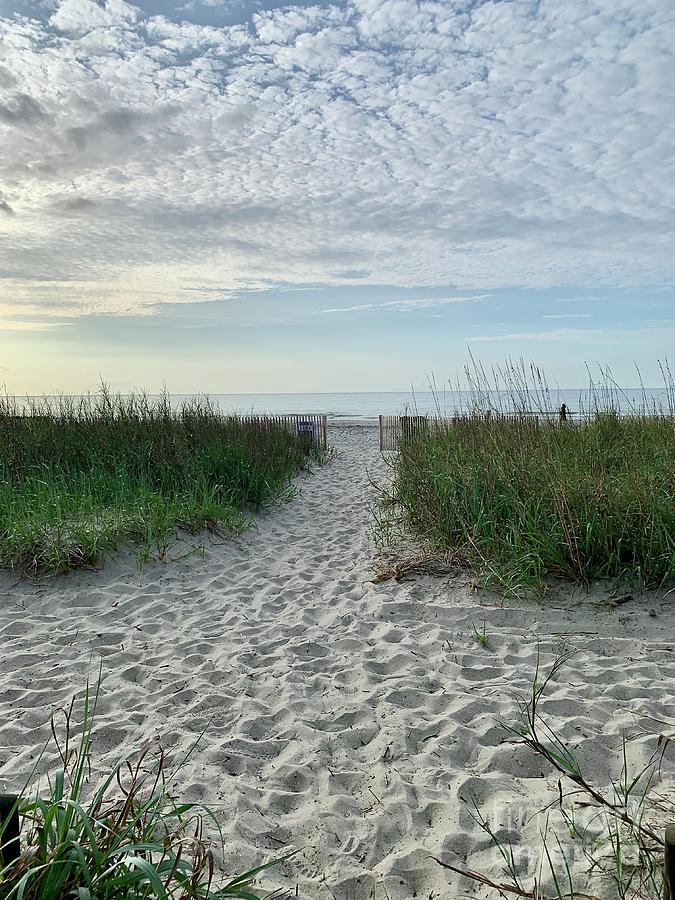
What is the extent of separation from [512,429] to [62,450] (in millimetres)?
5731

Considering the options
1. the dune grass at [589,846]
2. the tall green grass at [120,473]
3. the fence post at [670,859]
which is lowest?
the dune grass at [589,846]

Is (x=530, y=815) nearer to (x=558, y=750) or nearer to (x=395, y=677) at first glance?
(x=558, y=750)

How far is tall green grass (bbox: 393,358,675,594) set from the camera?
4457 millimetres

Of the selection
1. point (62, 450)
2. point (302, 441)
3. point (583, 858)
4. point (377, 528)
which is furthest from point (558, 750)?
point (302, 441)

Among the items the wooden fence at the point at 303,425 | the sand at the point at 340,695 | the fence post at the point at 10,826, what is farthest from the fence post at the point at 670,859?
the wooden fence at the point at 303,425

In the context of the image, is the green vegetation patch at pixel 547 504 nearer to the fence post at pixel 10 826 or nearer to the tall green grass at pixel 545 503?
the tall green grass at pixel 545 503

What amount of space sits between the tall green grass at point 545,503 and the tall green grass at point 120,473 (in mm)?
2180

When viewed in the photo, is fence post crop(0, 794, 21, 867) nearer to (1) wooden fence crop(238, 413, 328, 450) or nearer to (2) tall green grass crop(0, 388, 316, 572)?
(2) tall green grass crop(0, 388, 316, 572)

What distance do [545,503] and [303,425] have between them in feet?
35.7

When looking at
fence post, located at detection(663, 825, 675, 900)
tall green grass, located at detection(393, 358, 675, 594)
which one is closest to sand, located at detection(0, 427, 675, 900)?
tall green grass, located at detection(393, 358, 675, 594)

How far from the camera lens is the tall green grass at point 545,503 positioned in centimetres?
446

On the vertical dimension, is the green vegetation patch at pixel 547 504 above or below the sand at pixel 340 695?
above

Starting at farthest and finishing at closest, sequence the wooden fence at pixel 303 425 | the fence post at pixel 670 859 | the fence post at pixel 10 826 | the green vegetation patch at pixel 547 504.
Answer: the wooden fence at pixel 303 425 < the green vegetation patch at pixel 547 504 < the fence post at pixel 10 826 < the fence post at pixel 670 859

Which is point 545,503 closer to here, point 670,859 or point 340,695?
point 340,695
